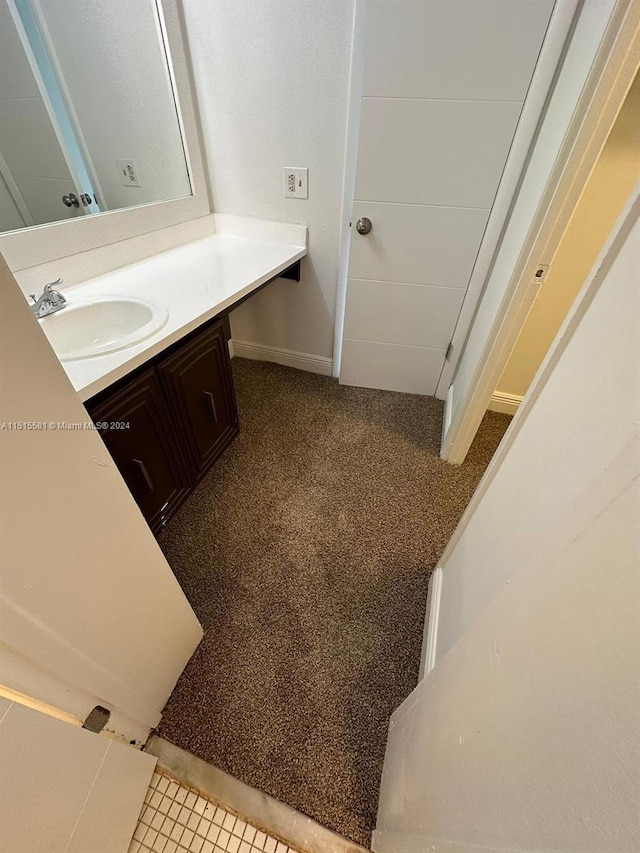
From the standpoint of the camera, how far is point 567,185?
980 millimetres

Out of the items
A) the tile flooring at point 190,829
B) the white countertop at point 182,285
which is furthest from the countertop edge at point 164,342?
the tile flooring at point 190,829

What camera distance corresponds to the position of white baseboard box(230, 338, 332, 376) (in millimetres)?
2318

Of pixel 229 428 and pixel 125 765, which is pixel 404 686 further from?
pixel 229 428

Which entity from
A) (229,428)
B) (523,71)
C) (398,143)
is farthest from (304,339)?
(523,71)

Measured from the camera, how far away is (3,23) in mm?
1067

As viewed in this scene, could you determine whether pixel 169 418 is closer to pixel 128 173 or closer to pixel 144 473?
pixel 144 473

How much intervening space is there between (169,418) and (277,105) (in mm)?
1457

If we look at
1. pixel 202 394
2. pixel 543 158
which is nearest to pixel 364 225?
pixel 543 158

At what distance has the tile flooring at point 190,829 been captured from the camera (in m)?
0.84

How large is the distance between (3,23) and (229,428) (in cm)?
150

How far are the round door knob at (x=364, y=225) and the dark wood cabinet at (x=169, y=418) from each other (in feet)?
2.71

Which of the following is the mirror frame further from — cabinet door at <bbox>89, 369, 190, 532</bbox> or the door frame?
the door frame

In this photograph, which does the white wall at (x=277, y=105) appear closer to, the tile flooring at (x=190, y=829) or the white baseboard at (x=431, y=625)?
the white baseboard at (x=431, y=625)

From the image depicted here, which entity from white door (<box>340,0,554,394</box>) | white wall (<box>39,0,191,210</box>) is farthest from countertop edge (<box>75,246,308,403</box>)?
white wall (<box>39,0,191,210</box>)
